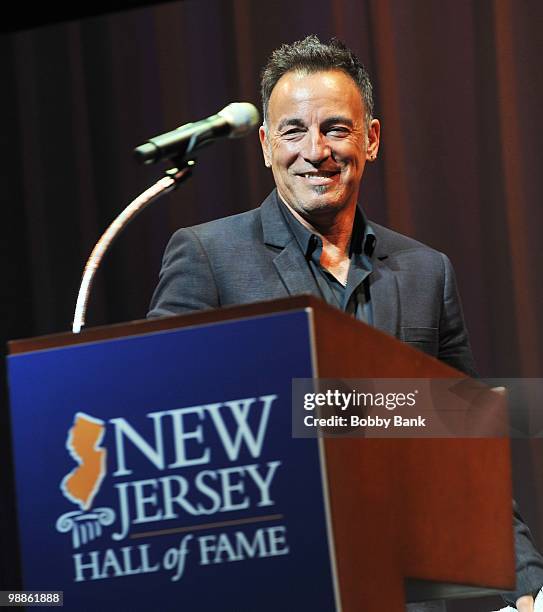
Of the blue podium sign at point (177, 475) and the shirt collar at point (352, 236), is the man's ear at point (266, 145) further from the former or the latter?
the blue podium sign at point (177, 475)

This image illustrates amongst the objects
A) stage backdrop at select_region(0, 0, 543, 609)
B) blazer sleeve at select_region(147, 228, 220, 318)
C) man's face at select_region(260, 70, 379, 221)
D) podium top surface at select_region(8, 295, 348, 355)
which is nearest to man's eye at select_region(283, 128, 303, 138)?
man's face at select_region(260, 70, 379, 221)

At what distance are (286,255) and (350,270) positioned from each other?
0.13 meters

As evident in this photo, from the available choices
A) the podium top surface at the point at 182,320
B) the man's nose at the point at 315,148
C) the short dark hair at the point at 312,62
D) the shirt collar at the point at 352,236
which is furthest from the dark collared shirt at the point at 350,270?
the podium top surface at the point at 182,320

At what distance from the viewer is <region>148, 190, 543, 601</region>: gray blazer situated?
193cm

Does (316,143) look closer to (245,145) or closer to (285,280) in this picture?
(285,280)

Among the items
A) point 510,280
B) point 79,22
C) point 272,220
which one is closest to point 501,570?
point 272,220

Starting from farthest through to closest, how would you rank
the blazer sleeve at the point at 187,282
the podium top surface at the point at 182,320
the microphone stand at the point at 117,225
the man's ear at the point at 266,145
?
the man's ear at the point at 266,145 < the blazer sleeve at the point at 187,282 < the microphone stand at the point at 117,225 < the podium top surface at the point at 182,320

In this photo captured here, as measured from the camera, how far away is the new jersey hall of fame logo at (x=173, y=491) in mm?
1177

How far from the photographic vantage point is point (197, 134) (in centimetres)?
158

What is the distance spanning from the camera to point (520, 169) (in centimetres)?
302

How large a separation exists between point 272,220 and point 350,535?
0.96 metres

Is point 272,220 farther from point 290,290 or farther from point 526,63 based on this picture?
point 526,63

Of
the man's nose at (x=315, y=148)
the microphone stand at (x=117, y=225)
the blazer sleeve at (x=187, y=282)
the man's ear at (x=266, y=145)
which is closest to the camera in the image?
the microphone stand at (x=117, y=225)

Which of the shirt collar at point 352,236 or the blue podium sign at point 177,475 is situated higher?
the shirt collar at point 352,236
